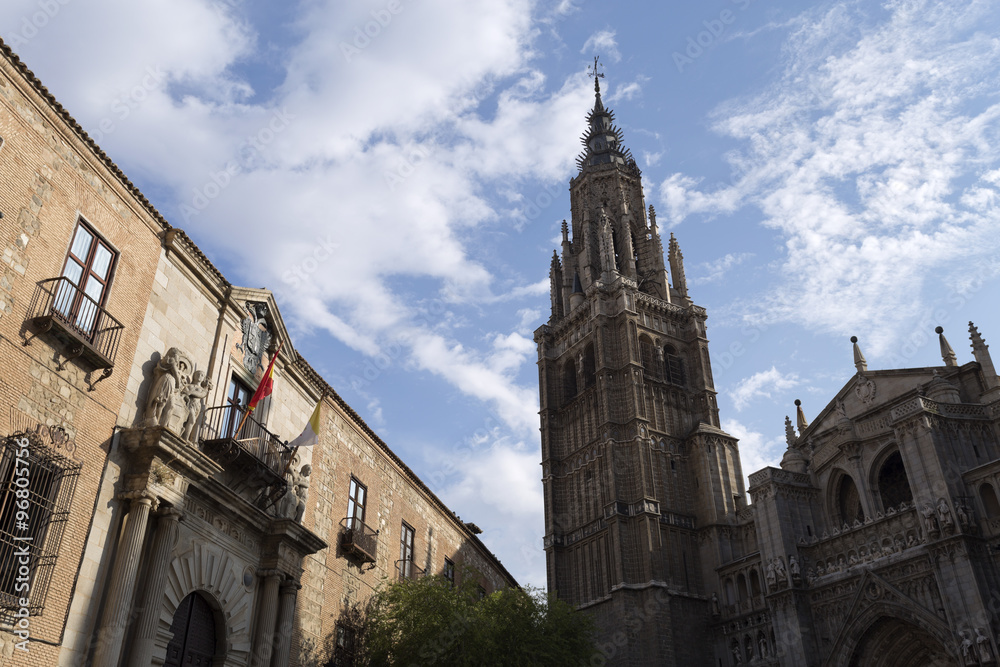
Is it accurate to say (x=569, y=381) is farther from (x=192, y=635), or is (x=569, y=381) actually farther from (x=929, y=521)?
(x=192, y=635)

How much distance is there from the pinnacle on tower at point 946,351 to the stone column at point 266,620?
114 feet

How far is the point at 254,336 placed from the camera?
63.5ft

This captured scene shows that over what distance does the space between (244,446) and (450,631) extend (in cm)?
761

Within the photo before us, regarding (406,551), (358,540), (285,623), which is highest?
(406,551)

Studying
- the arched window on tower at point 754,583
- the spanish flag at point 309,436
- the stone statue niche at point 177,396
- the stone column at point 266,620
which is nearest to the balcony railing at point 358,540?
the stone column at point 266,620

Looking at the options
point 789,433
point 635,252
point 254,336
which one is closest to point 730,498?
point 789,433

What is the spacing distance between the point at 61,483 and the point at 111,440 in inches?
53.5

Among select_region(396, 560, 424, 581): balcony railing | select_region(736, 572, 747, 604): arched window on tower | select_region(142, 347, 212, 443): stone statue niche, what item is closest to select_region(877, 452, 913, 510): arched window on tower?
select_region(736, 572, 747, 604): arched window on tower

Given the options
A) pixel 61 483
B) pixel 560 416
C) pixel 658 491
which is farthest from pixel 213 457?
pixel 560 416

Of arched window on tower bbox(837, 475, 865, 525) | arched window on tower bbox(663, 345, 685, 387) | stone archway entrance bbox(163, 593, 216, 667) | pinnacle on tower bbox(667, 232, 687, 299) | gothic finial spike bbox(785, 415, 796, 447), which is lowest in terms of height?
stone archway entrance bbox(163, 593, 216, 667)

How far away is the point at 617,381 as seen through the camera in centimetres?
5006

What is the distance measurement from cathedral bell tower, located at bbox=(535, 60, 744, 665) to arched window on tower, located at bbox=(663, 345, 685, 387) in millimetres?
93

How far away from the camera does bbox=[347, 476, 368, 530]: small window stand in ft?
73.7

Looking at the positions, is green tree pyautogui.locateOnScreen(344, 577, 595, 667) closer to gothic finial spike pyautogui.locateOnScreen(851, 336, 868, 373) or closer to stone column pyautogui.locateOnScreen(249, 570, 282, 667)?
stone column pyautogui.locateOnScreen(249, 570, 282, 667)
